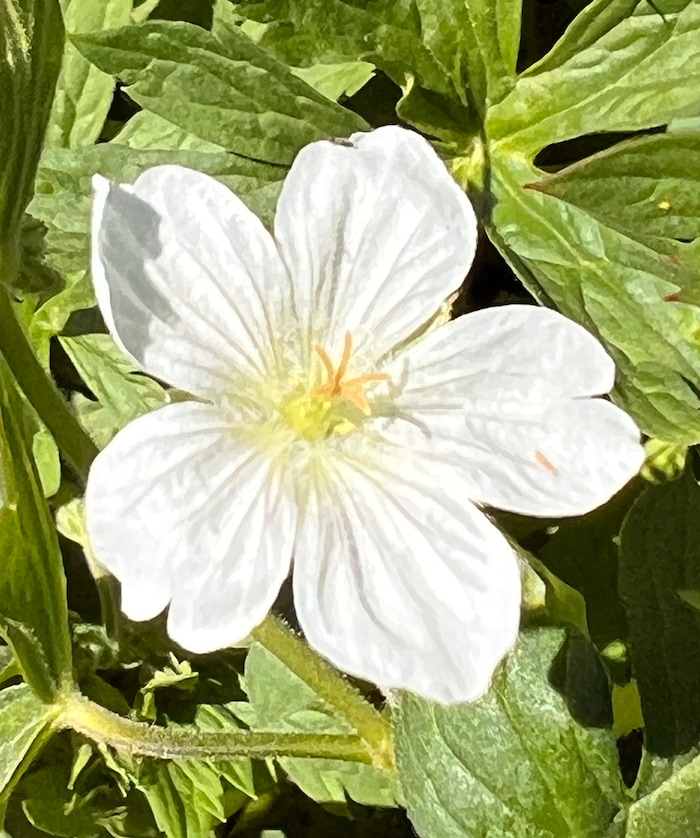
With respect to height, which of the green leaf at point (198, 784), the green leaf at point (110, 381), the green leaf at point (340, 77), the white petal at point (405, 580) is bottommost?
the green leaf at point (198, 784)

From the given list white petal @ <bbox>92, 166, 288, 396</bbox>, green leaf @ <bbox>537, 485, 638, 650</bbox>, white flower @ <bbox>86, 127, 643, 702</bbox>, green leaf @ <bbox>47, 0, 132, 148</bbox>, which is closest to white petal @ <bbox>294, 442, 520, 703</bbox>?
white flower @ <bbox>86, 127, 643, 702</bbox>

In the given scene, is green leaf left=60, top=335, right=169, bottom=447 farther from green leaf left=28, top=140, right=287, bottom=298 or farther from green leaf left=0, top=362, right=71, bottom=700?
green leaf left=0, top=362, right=71, bottom=700

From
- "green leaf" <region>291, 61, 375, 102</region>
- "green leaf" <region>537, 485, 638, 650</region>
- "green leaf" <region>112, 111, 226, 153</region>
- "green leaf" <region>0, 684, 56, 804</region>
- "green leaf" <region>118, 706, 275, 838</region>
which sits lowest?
"green leaf" <region>118, 706, 275, 838</region>

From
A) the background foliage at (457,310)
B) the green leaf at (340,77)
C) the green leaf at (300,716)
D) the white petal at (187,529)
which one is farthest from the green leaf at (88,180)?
the green leaf at (300,716)

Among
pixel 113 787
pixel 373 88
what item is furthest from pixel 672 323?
pixel 113 787

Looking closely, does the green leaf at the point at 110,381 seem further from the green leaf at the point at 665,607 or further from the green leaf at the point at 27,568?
the green leaf at the point at 665,607

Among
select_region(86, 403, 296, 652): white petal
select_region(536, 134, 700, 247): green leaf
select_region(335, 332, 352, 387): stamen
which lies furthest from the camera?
select_region(536, 134, 700, 247): green leaf

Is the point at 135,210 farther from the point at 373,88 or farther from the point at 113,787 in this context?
the point at 113,787
